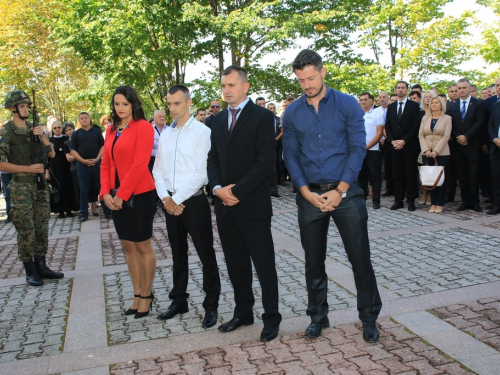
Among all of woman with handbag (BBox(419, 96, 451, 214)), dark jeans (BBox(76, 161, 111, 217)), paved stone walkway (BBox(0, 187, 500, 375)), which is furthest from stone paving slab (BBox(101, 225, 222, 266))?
woman with handbag (BBox(419, 96, 451, 214))

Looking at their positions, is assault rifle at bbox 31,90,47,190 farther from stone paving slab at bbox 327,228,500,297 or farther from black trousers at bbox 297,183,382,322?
stone paving slab at bbox 327,228,500,297

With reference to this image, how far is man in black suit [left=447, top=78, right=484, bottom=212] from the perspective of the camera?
9672 millimetres

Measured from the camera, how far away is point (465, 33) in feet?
76.2

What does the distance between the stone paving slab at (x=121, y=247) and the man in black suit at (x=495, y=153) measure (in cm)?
497

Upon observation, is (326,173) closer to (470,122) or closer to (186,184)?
(186,184)

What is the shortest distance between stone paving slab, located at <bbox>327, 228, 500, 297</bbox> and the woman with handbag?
1.74 m

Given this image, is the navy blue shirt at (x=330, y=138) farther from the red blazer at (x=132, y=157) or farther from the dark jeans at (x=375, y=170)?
the dark jeans at (x=375, y=170)

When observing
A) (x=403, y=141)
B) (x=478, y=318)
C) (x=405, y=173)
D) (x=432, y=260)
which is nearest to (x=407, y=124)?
(x=403, y=141)

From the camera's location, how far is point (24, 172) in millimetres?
6227

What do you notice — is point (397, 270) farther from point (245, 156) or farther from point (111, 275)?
point (111, 275)

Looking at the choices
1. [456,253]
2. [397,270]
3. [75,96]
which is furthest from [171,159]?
[75,96]

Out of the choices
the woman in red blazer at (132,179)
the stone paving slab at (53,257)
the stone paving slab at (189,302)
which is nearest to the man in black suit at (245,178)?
the stone paving slab at (189,302)

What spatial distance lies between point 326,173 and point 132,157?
1.84 metres

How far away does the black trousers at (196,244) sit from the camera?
4.72 meters
